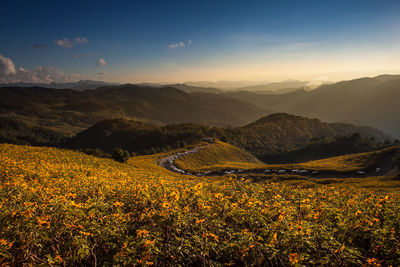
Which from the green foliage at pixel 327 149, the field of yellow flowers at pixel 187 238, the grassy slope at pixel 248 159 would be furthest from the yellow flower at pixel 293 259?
the green foliage at pixel 327 149

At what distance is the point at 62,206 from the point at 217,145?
96.8 m

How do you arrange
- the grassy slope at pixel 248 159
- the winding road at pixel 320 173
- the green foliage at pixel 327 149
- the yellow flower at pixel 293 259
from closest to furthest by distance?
the yellow flower at pixel 293 259
the winding road at pixel 320 173
the grassy slope at pixel 248 159
the green foliage at pixel 327 149

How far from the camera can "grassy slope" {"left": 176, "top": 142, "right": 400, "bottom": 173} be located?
195 feet

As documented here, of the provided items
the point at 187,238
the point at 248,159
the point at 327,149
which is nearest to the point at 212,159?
the point at 248,159

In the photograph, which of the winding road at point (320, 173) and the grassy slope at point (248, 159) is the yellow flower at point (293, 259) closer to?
the winding road at point (320, 173)

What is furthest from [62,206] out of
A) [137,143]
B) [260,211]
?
[137,143]

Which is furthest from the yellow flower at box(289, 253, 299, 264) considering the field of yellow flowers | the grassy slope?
the grassy slope

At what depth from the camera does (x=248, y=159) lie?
10719cm

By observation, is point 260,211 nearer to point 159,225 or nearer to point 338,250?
point 338,250

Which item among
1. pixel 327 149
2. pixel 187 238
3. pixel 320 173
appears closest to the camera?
pixel 187 238

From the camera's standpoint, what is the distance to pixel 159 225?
5.32 meters

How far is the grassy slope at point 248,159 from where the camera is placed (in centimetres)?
5948

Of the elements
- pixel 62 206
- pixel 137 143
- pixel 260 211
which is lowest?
pixel 137 143

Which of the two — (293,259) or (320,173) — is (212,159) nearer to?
(320,173)
